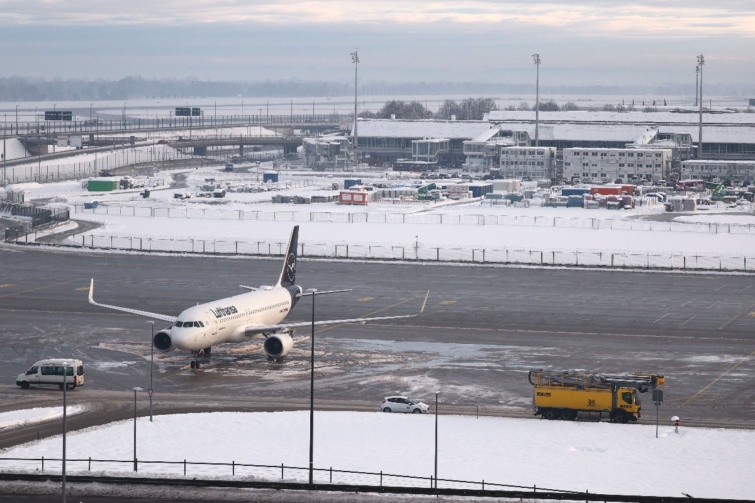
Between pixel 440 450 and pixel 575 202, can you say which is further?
pixel 575 202

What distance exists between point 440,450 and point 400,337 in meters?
28.7

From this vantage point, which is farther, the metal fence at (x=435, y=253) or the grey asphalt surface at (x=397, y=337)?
the metal fence at (x=435, y=253)

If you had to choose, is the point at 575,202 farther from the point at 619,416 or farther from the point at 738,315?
the point at 619,416

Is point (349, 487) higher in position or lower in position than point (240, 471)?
higher

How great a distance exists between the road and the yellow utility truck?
160 cm

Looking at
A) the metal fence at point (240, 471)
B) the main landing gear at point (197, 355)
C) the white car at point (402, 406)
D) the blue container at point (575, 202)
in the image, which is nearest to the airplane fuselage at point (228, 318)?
the main landing gear at point (197, 355)

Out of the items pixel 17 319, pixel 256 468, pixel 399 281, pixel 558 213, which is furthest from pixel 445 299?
pixel 558 213

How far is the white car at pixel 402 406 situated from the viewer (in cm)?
6388

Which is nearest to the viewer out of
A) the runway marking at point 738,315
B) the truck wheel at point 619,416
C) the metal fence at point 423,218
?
the truck wheel at point 619,416

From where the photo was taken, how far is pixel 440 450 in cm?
5666

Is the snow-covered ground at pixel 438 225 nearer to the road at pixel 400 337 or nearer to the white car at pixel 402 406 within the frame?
the road at pixel 400 337

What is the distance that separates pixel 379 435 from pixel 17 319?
4152 cm

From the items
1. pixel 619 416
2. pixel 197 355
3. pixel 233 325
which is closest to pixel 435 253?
pixel 233 325

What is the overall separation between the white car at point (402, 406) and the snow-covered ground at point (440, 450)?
3.68 ft
